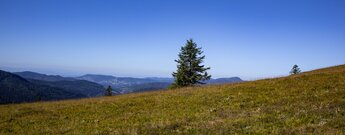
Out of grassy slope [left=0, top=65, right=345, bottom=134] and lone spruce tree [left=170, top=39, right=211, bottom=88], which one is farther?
lone spruce tree [left=170, top=39, right=211, bottom=88]

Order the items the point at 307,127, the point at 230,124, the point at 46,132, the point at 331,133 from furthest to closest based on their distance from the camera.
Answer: the point at 46,132, the point at 230,124, the point at 307,127, the point at 331,133

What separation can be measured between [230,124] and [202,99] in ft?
29.5

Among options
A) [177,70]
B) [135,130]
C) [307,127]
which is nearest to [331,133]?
[307,127]

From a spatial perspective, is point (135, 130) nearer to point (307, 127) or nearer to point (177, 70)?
point (307, 127)

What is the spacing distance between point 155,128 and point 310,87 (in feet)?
41.0

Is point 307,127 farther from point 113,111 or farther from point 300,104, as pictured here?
point 113,111

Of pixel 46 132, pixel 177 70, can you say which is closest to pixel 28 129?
pixel 46 132

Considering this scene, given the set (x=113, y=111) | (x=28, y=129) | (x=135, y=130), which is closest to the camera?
(x=135, y=130)

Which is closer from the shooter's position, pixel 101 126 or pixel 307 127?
pixel 307 127

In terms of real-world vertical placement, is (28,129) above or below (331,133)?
below

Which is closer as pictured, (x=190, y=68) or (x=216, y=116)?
(x=216, y=116)

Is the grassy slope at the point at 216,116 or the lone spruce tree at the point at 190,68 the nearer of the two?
the grassy slope at the point at 216,116

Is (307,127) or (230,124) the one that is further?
(230,124)

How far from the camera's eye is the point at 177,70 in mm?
54438
